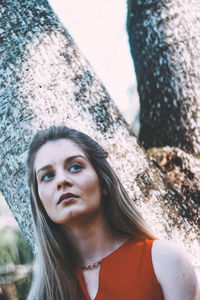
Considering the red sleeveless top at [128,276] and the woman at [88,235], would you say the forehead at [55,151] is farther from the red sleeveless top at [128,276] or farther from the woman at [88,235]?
the red sleeveless top at [128,276]

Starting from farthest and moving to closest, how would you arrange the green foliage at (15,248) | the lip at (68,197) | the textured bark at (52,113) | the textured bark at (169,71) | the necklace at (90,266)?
the green foliage at (15,248), the textured bark at (169,71), the textured bark at (52,113), the necklace at (90,266), the lip at (68,197)

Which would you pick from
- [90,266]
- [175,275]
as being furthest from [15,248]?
[175,275]

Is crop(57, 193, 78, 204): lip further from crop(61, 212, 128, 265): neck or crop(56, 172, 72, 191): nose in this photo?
crop(61, 212, 128, 265): neck

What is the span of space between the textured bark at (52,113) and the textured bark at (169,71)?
31 cm

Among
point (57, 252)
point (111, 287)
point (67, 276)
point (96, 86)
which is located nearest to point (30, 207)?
point (57, 252)

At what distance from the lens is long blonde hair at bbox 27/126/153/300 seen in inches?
68.4

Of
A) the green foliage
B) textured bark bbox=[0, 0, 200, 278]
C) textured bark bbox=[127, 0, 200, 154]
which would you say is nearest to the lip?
textured bark bbox=[0, 0, 200, 278]

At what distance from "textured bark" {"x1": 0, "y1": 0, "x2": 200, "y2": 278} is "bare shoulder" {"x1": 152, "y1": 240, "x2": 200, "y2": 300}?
0.29 meters

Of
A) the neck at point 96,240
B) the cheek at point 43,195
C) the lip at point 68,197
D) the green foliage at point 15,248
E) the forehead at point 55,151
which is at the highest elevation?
the forehead at point 55,151

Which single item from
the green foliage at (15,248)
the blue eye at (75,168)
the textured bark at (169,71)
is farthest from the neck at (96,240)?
the green foliage at (15,248)

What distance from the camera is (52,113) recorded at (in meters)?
1.83

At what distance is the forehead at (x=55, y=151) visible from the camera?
1.70 metres

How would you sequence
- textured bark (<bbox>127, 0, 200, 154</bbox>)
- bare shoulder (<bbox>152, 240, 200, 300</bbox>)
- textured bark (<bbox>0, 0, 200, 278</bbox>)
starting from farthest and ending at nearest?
textured bark (<bbox>127, 0, 200, 154</bbox>) → textured bark (<bbox>0, 0, 200, 278</bbox>) → bare shoulder (<bbox>152, 240, 200, 300</bbox>)

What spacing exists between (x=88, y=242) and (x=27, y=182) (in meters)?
0.44
